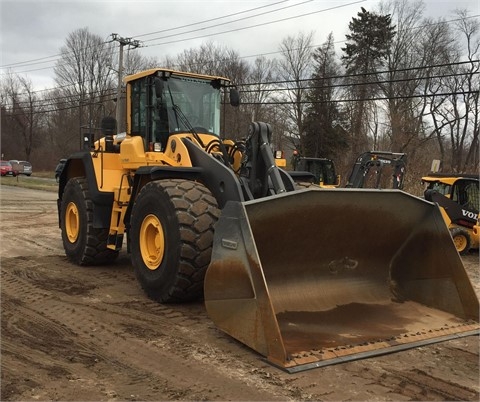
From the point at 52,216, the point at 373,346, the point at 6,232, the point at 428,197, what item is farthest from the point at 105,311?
the point at 52,216

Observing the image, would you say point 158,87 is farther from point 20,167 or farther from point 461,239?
point 20,167

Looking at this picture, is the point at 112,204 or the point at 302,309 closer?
the point at 302,309

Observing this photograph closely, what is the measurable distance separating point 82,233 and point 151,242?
224 cm

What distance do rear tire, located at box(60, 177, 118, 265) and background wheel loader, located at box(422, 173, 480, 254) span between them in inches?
288

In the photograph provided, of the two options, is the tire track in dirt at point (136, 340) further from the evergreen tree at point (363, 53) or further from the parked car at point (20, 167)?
the parked car at point (20, 167)

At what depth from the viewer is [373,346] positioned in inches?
156

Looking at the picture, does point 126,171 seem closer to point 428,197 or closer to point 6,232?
point 428,197

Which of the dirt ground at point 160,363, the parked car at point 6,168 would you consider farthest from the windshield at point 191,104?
the parked car at point 6,168

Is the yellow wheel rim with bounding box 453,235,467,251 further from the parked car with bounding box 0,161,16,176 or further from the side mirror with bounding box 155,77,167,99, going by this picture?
the parked car with bounding box 0,161,16,176

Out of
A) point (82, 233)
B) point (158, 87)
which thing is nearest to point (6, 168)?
point (82, 233)

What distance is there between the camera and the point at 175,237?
16.1 feet

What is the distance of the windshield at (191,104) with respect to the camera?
6441mm

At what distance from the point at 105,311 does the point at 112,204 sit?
7.65 feet

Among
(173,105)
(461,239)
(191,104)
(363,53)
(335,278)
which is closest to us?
(335,278)
